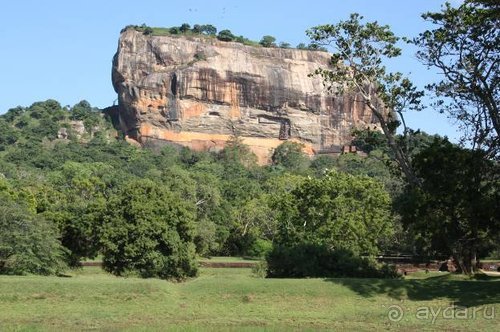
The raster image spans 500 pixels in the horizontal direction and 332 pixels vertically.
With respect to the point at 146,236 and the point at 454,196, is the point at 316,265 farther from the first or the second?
the point at 146,236

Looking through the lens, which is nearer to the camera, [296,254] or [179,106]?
[296,254]

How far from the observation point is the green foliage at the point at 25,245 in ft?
109

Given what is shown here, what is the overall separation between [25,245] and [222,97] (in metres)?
106

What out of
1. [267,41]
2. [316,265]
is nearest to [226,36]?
[267,41]

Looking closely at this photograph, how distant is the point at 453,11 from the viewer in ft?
86.1

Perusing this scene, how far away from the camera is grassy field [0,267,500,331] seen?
72.9 feet

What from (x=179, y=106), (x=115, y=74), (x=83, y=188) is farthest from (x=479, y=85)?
(x=115, y=74)

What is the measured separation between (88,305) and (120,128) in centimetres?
→ 12269

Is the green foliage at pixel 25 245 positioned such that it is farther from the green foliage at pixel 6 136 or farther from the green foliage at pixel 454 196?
the green foliage at pixel 6 136

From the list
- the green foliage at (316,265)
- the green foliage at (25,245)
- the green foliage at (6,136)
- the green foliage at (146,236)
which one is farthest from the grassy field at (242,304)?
the green foliage at (6,136)

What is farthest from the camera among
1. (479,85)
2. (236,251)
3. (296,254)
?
(236,251)

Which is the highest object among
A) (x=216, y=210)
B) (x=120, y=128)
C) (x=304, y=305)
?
(x=120, y=128)

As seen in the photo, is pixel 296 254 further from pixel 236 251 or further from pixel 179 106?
pixel 179 106

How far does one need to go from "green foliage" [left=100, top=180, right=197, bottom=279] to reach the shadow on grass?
1258cm
